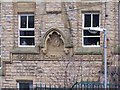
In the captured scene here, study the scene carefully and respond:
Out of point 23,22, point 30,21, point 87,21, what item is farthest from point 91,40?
point 23,22

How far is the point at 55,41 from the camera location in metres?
21.5

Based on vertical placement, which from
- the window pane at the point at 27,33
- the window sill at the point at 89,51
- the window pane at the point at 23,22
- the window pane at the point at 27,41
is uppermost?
the window pane at the point at 23,22

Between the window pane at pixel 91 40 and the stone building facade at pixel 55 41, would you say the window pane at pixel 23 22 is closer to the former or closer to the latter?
the stone building facade at pixel 55 41

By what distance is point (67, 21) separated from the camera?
2145 cm

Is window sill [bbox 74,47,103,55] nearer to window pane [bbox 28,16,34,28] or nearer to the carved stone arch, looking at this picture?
the carved stone arch

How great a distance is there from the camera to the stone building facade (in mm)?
21266

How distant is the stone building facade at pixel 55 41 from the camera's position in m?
21.3

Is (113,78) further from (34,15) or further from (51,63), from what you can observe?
(34,15)

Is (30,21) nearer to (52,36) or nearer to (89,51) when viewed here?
(52,36)

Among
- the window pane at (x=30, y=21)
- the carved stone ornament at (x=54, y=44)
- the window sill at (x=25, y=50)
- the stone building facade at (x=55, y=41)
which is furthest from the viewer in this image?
the window pane at (x=30, y=21)

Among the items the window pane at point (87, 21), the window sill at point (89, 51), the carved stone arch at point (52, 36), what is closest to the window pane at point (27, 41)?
the carved stone arch at point (52, 36)

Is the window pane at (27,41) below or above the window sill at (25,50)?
above

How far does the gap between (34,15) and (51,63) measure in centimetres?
240

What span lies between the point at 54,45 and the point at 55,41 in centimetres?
19
